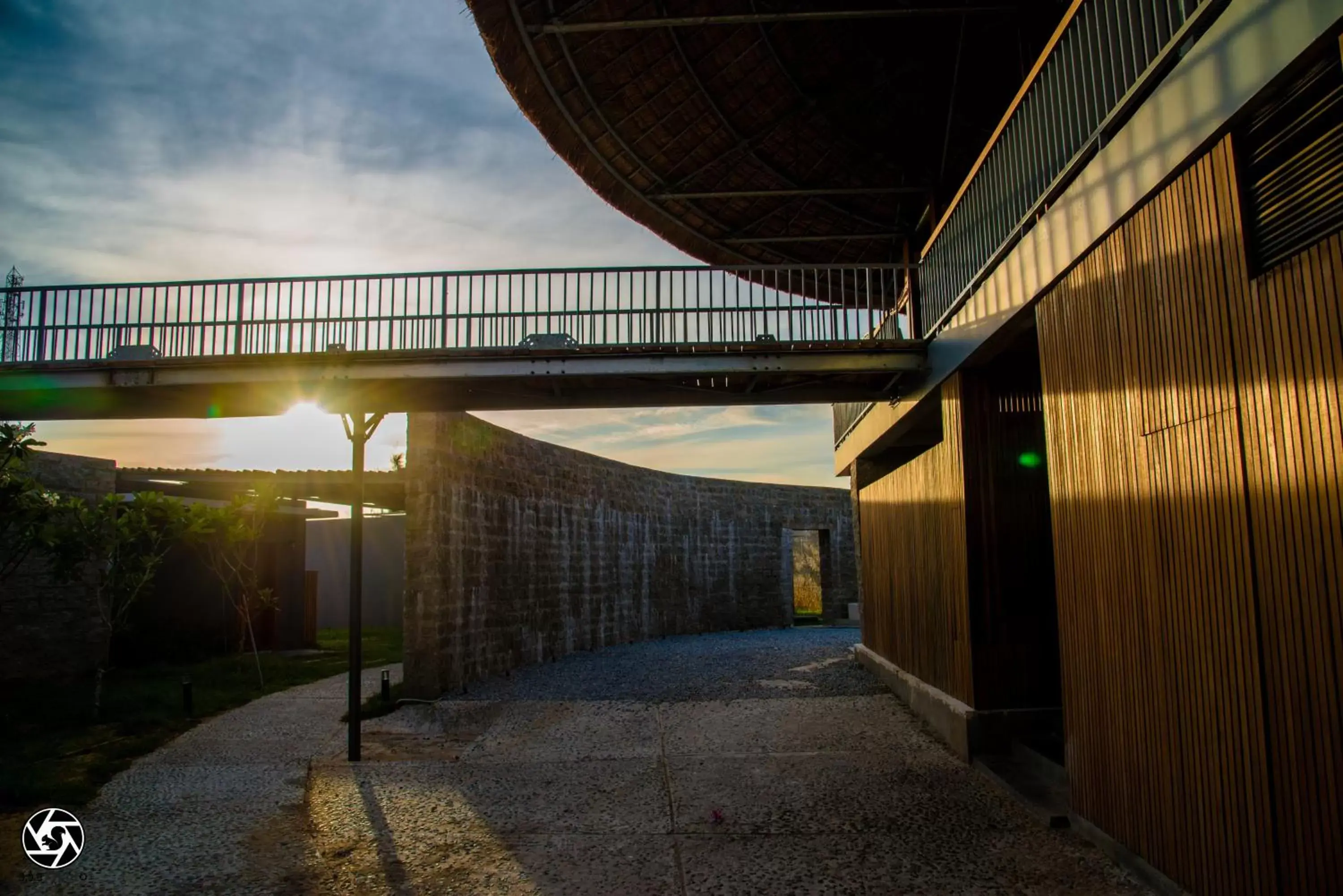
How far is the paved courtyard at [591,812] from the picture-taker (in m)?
4.66

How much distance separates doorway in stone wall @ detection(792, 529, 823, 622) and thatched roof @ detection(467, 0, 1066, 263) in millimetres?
21172

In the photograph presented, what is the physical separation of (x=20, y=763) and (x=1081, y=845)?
8135mm

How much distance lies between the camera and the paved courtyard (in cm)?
466

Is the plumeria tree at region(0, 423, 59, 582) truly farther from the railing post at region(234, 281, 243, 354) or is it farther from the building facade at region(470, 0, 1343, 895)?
the building facade at region(470, 0, 1343, 895)

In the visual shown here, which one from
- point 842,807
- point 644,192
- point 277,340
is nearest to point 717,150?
point 644,192

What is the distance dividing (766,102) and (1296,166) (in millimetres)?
7512

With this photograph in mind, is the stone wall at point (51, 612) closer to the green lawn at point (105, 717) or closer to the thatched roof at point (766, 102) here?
the green lawn at point (105, 717)

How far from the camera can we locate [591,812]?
19.4 feet

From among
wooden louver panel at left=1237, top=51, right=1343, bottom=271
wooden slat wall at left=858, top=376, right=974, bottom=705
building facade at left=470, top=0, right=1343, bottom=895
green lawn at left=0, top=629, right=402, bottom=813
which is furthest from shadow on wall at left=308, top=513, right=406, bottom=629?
wooden louver panel at left=1237, top=51, right=1343, bottom=271

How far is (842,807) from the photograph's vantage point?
19.2 feet

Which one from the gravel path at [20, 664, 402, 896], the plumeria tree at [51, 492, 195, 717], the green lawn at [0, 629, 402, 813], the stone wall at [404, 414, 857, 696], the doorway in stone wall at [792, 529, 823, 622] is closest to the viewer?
the gravel path at [20, 664, 402, 896]

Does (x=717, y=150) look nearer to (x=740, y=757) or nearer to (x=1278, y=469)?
(x=740, y=757)

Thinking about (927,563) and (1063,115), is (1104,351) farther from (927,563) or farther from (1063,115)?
(927,563)

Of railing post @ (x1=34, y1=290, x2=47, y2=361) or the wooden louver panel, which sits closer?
the wooden louver panel
